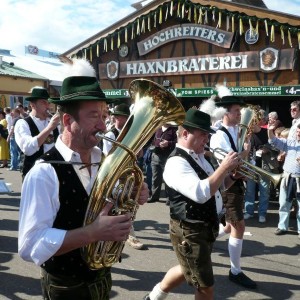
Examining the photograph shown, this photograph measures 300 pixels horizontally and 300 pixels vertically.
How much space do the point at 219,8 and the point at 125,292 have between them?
9.42 m

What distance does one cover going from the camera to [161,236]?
5.72 m

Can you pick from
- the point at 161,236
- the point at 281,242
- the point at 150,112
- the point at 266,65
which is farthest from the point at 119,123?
the point at 266,65

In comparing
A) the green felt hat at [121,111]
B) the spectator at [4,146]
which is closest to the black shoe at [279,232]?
the green felt hat at [121,111]

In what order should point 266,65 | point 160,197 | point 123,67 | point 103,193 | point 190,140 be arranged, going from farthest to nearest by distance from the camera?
point 123,67
point 266,65
point 160,197
point 190,140
point 103,193

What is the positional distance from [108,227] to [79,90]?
694 mm

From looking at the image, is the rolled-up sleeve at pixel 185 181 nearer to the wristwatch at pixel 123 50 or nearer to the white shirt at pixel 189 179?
the white shirt at pixel 189 179

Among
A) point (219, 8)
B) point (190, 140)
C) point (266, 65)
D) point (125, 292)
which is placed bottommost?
point (125, 292)

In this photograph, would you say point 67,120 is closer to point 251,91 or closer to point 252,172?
point 252,172

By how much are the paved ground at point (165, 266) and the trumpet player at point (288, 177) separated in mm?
265

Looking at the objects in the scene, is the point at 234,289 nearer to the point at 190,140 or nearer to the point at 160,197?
the point at 190,140

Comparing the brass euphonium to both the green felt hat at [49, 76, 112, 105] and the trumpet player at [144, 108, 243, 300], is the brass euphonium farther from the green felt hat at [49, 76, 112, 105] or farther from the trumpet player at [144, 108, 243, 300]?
the trumpet player at [144, 108, 243, 300]

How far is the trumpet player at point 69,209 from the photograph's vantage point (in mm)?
1682

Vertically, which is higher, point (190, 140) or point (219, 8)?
point (219, 8)

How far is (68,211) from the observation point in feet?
5.94
